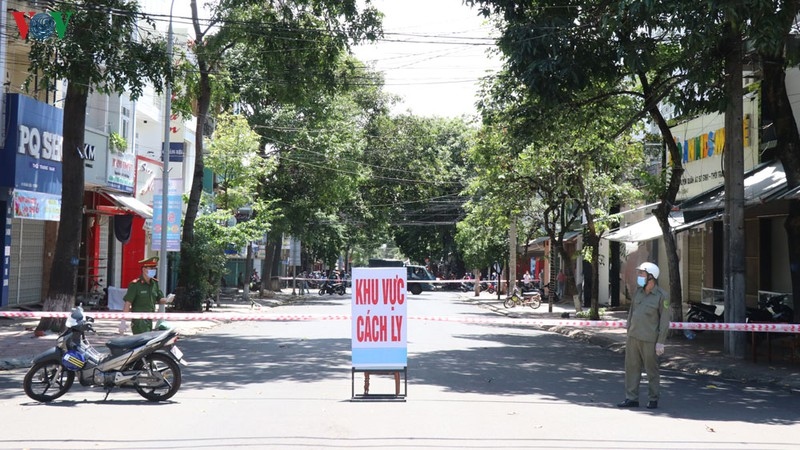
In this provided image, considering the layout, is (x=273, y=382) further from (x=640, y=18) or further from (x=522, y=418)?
(x=640, y=18)

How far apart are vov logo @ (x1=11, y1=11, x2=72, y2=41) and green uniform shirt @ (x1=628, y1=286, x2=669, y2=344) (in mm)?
12318

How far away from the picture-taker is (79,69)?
57.9 feet

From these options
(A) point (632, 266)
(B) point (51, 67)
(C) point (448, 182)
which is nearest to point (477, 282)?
(C) point (448, 182)

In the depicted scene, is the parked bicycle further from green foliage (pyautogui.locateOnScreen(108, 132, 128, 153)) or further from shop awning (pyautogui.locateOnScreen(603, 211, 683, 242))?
green foliage (pyautogui.locateOnScreen(108, 132, 128, 153))

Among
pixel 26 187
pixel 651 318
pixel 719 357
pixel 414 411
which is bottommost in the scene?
pixel 414 411

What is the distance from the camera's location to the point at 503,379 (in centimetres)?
1387

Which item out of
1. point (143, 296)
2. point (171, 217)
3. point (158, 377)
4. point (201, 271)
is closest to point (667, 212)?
point (143, 296)

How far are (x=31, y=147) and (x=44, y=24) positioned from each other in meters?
6.06

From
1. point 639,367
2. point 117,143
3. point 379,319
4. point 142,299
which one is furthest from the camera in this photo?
point 117,143

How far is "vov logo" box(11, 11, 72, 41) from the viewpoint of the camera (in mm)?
17281

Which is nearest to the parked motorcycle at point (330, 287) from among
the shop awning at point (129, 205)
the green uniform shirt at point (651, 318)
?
the shop awning at point (129, 205)

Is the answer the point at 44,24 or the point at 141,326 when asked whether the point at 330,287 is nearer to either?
the point at 44,24

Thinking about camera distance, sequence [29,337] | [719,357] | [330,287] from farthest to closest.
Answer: [330,287], [29,337], [719,357]

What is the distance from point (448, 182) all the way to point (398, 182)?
14.8 feet
